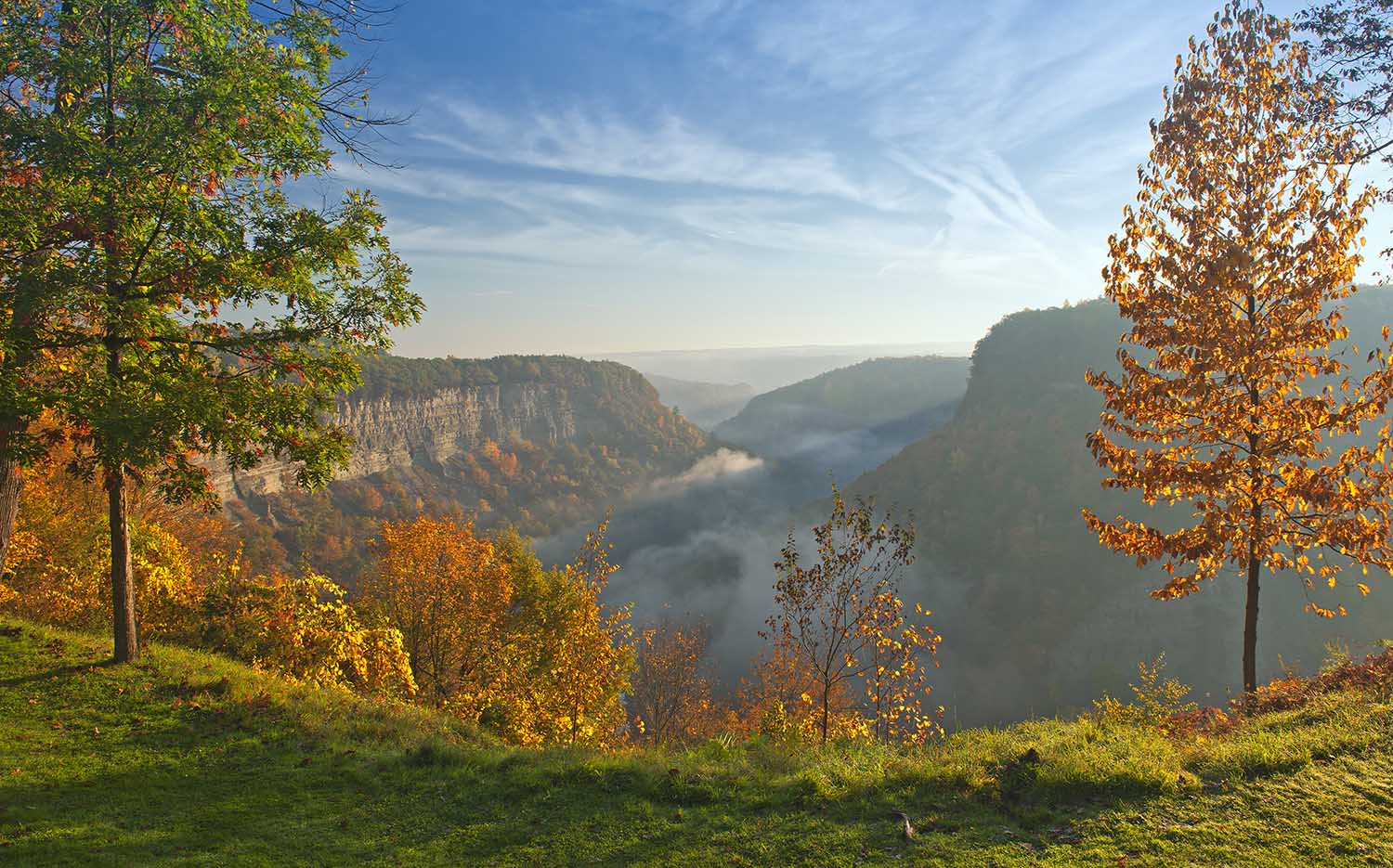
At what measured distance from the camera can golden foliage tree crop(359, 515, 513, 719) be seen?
74.3ft

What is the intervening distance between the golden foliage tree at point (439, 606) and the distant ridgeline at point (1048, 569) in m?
61.4

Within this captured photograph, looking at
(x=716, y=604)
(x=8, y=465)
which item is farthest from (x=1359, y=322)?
(x=8, y=465)

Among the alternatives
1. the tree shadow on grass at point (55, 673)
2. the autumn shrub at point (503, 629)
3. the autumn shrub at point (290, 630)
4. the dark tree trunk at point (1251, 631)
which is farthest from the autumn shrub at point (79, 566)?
the dark tree trunk at point (1251, 631)

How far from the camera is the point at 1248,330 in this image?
29.6 ft

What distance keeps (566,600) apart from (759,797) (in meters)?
18.8

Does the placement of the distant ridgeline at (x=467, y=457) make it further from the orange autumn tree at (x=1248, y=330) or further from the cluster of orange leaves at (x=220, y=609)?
the orange autumn tree at (x=1248, y=330)

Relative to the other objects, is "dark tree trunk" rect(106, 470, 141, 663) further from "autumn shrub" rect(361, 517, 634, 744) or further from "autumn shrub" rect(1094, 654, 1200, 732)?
"autumn shrub" rect(1094, 654, 1200, 732)

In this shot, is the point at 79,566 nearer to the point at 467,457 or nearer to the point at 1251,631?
the point at 1251,631

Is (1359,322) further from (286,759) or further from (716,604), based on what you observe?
(286,759)

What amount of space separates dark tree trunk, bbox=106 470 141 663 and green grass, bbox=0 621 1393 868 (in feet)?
2.87

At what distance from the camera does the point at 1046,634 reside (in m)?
86.6

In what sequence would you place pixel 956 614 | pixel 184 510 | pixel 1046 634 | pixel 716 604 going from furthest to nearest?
pixel 716 604 → pixel 956 614 → pixel 1046 634 → pixel 184 510

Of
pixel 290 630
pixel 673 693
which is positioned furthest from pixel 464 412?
pixel 290 630

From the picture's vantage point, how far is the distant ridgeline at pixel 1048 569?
74.9 meters
